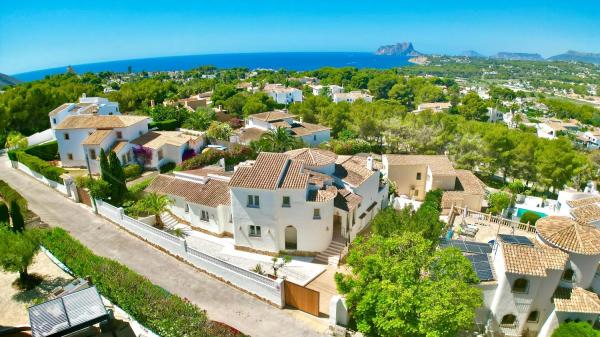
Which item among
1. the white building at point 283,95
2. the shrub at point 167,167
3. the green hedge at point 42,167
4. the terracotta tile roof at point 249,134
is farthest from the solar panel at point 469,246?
the white building at point 283,95

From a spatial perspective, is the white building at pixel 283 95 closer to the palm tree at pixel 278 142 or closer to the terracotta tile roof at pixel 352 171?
the palm tree at pixel 278 142

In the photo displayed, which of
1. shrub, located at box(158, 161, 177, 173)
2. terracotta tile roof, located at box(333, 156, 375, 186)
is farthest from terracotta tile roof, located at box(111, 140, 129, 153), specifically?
terracotta tile roof, located at box(333, 156, 375, 186)

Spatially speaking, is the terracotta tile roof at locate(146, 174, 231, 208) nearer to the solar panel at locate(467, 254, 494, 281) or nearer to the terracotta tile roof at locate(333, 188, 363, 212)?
the terracotta tile roof at locate(333, 188, 363, 212)

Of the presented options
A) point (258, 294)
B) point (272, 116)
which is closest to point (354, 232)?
point (258, 294)

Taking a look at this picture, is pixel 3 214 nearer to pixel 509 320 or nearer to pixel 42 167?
pixel 42 167

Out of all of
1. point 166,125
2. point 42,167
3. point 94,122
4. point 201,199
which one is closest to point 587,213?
point 201,199
